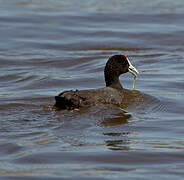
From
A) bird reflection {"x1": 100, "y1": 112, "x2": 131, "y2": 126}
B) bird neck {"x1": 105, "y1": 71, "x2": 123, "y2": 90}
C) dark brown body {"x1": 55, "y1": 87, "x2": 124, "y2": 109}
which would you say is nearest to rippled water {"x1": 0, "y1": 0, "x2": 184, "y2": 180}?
bird reflection {"x1": 100, "y1": 112, "x2": 131, "y2": 126}

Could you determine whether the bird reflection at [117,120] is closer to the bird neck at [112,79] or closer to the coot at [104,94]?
the coot at [104,94]

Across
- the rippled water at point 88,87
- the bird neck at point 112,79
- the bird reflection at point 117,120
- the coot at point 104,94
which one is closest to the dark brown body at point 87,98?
the coot at point 104,94

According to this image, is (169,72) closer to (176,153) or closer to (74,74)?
(74,74)

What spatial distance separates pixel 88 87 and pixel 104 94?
5.40ft

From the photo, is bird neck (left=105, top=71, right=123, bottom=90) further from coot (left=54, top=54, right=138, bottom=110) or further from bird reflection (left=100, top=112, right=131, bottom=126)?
bird reflection (left=100, top=112, right=131, bottom=126)

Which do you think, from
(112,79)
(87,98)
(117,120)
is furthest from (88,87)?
(117,120)

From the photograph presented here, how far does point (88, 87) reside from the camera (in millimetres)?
12805

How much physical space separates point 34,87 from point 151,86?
2.63 metres

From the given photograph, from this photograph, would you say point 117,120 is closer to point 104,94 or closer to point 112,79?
point 104,94

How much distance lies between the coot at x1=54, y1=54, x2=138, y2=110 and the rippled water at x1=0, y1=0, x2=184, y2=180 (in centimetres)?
18

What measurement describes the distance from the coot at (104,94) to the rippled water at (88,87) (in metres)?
0.18

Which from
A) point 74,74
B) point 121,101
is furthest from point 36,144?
point 74,74

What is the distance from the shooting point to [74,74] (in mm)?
14250

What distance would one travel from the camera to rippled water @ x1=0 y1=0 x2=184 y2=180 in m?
7.91
